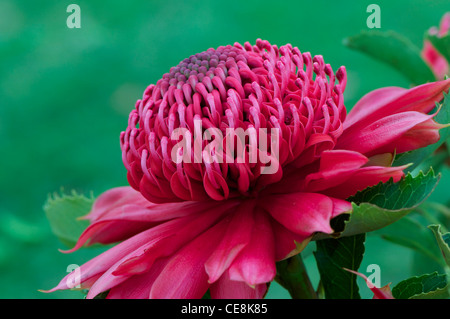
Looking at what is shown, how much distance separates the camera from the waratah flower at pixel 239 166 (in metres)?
0.75

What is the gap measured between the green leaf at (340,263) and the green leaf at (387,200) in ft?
0.22

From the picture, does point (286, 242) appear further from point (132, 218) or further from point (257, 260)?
point (132, 218)

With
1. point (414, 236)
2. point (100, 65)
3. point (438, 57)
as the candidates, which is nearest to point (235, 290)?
point (414, 236)

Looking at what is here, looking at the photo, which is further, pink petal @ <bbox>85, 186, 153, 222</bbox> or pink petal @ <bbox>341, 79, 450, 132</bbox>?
pink petal @ <bbox>85, 186, 153, 222</bbox>

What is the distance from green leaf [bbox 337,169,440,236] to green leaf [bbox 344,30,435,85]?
58cm

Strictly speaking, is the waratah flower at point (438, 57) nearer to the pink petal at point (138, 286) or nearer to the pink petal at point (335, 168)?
the pink petal at point (335, 168)

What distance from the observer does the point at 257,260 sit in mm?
722

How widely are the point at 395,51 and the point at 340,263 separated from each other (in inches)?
26.6

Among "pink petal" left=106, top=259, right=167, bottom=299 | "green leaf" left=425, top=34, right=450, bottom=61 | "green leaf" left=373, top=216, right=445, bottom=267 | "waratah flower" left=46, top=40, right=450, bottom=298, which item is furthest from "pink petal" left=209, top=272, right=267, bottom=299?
"green leaf" left=425, top=34, right=450, bottom=61

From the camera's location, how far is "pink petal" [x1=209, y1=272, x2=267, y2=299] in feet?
2.38

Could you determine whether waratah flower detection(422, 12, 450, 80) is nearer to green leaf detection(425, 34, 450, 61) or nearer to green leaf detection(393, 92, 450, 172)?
green leaf detection(425, 34, 450, 61)

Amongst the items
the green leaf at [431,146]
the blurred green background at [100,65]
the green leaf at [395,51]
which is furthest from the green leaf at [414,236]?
the blurred green background at [100,65]
